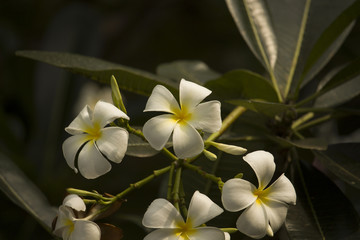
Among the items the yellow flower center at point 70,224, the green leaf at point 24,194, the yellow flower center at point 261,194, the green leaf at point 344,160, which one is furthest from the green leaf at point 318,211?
the green leaf at point 24,194

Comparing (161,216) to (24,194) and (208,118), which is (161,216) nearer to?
(208,118)

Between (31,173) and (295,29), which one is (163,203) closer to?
(295,29)

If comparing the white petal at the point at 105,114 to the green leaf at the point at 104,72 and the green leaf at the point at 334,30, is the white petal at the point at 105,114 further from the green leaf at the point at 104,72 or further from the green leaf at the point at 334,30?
the green leaf at the point at 334,30

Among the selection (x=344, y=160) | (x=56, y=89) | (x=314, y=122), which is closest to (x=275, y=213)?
(x=344, y=160)

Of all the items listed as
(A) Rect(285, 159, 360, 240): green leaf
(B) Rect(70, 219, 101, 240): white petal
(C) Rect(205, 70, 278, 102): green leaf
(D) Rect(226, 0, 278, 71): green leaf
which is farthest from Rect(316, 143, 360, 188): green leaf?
(B) Rect(70, 219, 101, 240): white petal

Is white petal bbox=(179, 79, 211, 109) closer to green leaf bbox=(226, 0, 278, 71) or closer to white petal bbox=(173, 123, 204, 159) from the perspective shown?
white petal bbox=(173, 123, 204, 159)

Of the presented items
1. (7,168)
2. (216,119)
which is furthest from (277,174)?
(7,168)
